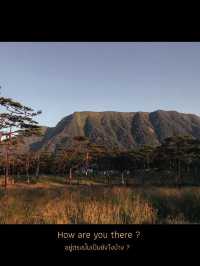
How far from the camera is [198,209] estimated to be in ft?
19.8
